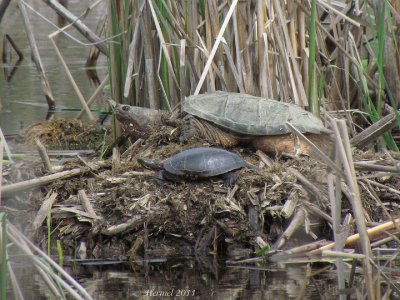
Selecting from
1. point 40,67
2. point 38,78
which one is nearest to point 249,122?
point 40,67

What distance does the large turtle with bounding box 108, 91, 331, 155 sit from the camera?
5652 millimetres

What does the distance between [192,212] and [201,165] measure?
0.29 meters

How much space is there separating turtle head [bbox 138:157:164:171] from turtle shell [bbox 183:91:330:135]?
52 cm

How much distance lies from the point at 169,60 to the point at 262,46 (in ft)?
2.14

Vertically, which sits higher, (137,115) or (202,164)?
(137,115)

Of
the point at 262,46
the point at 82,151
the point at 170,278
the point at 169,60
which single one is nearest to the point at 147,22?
the point at 169,60

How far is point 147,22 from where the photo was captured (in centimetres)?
605

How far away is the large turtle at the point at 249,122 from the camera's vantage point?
18.5ft

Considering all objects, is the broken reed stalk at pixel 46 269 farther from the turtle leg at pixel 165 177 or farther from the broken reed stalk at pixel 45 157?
the broken reed stalk at pixel 45 157

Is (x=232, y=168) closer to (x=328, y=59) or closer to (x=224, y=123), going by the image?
(x=224, y=123)

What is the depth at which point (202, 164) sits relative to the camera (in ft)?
17.1

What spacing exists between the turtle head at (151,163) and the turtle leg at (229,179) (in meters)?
0.41

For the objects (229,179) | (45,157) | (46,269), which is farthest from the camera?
(45,157)

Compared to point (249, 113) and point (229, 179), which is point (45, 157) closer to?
point (229, 179)
